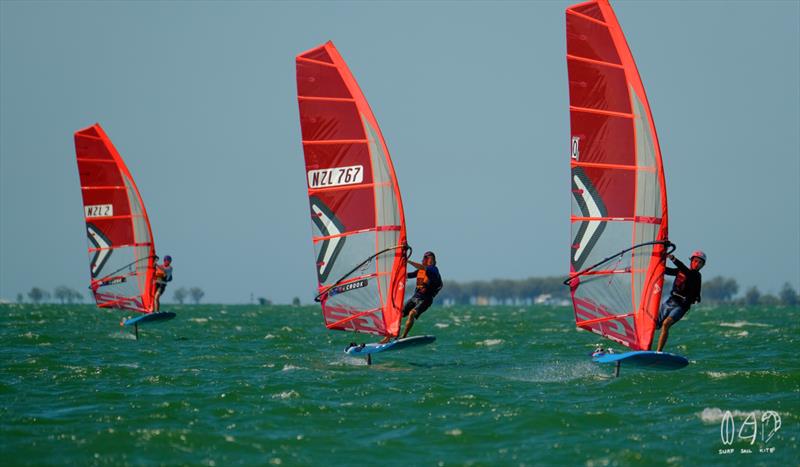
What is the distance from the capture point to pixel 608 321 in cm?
A: 1941

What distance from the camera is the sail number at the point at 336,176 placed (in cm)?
2266

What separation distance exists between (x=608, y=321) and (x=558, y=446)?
17.7 ft

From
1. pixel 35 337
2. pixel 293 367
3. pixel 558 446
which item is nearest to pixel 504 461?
pixel 558 446

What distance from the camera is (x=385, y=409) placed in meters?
16.8

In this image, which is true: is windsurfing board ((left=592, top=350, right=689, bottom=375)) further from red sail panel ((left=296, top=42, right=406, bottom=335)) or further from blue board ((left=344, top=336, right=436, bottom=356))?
red sail panel ((left=296, top=42, right=406, bottom=335))

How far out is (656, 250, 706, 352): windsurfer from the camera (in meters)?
19.0

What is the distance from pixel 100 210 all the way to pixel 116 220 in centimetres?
66

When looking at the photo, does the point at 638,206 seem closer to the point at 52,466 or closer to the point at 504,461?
the point at 504,461

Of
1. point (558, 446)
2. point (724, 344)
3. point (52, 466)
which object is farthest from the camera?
point (724, 344)

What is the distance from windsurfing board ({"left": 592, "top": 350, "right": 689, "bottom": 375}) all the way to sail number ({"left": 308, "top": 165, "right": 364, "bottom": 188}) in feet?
20.7

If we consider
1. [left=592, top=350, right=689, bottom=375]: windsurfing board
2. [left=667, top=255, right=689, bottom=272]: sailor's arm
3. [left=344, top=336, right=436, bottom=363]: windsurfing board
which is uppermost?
[left=667, top=255, right=689, bottom=272]: sailor's arm

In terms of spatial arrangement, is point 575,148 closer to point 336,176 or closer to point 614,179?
point 614,179

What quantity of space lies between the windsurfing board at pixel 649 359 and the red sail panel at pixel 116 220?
17095 mm

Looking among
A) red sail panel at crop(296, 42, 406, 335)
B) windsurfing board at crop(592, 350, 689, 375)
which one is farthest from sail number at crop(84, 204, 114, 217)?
windsurfing board at crop(592, 350, 689, 375)
